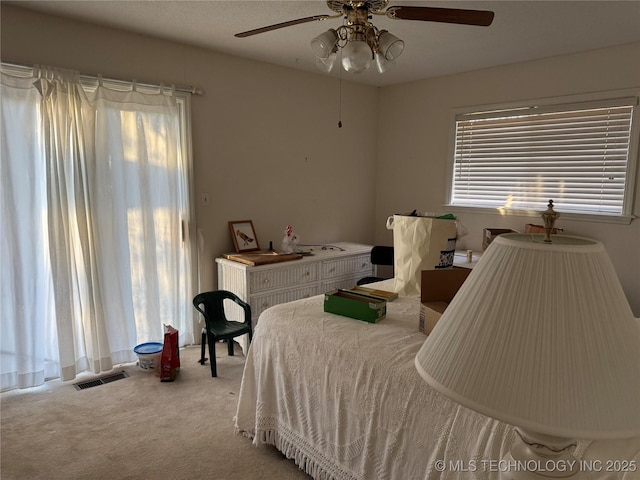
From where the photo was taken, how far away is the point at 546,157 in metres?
3.70

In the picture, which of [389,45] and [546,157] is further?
[546,157]

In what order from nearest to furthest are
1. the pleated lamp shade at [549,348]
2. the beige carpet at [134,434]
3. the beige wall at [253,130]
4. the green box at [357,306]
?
the pleated lamp shade at [549,348] < the green box at [357,306] < the beige carpet at [134,434] < the beige wall at [253,130]

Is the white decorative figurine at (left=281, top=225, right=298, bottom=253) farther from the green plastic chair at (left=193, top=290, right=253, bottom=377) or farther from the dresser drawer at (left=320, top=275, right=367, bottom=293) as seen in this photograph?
the green plastic chair at (left=193, top=290, right=253, bottom=377)

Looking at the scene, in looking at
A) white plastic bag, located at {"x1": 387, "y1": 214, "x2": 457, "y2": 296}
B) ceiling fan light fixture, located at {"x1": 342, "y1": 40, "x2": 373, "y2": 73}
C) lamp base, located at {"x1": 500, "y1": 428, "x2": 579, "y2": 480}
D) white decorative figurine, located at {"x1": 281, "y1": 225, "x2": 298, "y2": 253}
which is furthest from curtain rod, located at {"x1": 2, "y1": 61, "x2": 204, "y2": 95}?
lamp base, located at {"x1": 500, "y1": 428, "x2": 579, "y2": 480}

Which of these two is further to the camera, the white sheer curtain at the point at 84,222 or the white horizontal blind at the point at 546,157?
the white horizontal blind at the point at 546,157

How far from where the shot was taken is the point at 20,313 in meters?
2.77

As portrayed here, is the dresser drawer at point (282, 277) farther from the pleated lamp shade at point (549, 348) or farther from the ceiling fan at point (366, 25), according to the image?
the pleated lamp shade at point (549, 348)

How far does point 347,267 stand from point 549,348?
11.1 ft

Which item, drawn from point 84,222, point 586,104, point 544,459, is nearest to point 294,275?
point 84,222

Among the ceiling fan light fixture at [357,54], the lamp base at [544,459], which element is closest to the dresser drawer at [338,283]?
the ceiling fan light fixture at [357,54]

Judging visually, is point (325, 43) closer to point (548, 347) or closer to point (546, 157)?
point (548, 347)

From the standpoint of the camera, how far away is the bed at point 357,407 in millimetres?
1342

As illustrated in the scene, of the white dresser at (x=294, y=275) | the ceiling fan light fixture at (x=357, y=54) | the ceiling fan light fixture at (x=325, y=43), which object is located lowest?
the white dresser at (x=294, y=275)

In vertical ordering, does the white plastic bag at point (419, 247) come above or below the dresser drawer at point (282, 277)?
above
